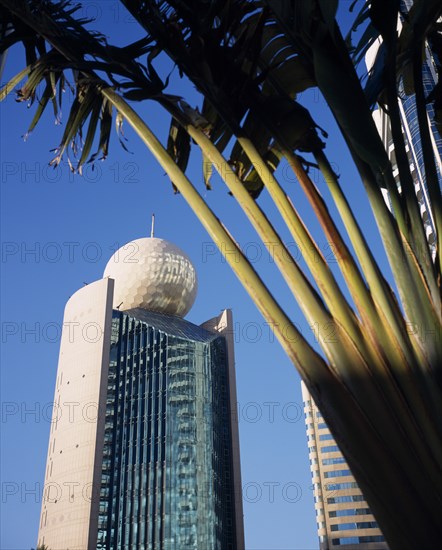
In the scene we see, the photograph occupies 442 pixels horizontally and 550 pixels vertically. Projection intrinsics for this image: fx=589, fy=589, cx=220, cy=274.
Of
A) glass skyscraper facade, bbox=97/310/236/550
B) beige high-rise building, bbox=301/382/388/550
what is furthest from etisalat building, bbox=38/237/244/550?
beige high-rise building, bbox=301/382/388/550

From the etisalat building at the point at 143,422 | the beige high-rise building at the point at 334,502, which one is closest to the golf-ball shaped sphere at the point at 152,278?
the etisalat building at the point at 143,422

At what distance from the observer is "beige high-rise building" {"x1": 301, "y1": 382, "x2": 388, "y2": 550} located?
61562 mm

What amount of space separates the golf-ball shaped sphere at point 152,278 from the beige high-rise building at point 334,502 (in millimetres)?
23580

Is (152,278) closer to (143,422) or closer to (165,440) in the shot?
(143,422)

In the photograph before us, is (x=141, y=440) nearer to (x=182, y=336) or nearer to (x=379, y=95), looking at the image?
(x=182, y=336)

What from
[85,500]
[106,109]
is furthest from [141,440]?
[106,109]

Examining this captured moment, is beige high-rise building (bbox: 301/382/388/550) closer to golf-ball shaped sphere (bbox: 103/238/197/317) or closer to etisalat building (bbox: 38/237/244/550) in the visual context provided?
etisalat building (bbox: 38/237/244/550)

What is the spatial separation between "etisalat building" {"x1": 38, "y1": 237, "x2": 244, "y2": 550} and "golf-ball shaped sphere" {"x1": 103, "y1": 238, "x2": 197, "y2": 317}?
0.25 ft

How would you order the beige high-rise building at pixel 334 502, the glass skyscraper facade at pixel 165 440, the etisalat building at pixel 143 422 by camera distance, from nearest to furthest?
1. the etisalat building at pixel 143 422
2. the glass skyscraper facade at pixel 165 440
3. the beige high-rise building at pixel 334 502

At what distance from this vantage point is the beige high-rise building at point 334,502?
6156 cm

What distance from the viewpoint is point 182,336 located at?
38688 millimetres

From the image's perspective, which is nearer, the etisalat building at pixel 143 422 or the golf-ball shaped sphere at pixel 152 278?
the etisalat building at pixel 143 422

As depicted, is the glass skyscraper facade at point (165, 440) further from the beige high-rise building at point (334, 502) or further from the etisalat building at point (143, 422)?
the beige high-rise building at point (334, 502)

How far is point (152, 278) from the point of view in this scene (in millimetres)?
40344
